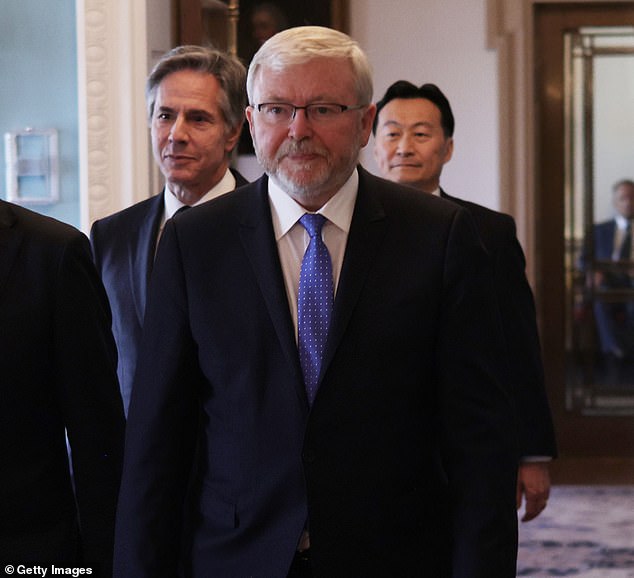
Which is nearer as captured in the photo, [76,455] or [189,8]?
[76,455]

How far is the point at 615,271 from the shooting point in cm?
855

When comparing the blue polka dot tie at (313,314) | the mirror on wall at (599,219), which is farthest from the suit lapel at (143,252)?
the mirror on wall at (599,219)

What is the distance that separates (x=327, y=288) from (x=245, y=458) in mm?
332

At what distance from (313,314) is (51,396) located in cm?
53

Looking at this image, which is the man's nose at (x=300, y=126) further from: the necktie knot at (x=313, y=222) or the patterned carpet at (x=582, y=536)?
the patterned carpet at (x=582, y=536)

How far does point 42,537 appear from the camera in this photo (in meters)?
2.35

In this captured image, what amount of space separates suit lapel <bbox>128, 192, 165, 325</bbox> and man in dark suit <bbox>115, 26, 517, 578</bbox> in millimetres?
873

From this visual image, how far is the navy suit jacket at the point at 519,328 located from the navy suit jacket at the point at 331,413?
4.09 ft

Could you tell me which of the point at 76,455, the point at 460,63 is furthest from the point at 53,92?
the point at 76,455

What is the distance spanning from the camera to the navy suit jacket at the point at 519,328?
142 inches

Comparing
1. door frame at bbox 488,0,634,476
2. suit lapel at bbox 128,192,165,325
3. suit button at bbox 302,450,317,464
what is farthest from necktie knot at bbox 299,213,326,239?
door frame at bbox 488,0,634,476

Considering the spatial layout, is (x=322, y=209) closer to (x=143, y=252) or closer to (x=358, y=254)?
(x=358, y=254)

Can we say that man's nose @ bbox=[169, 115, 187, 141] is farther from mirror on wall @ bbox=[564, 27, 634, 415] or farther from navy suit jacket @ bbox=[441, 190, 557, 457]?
mirror on wall @ bbox=[564, 27, 634, 415]

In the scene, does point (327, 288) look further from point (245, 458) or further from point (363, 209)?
point (245, 458)
